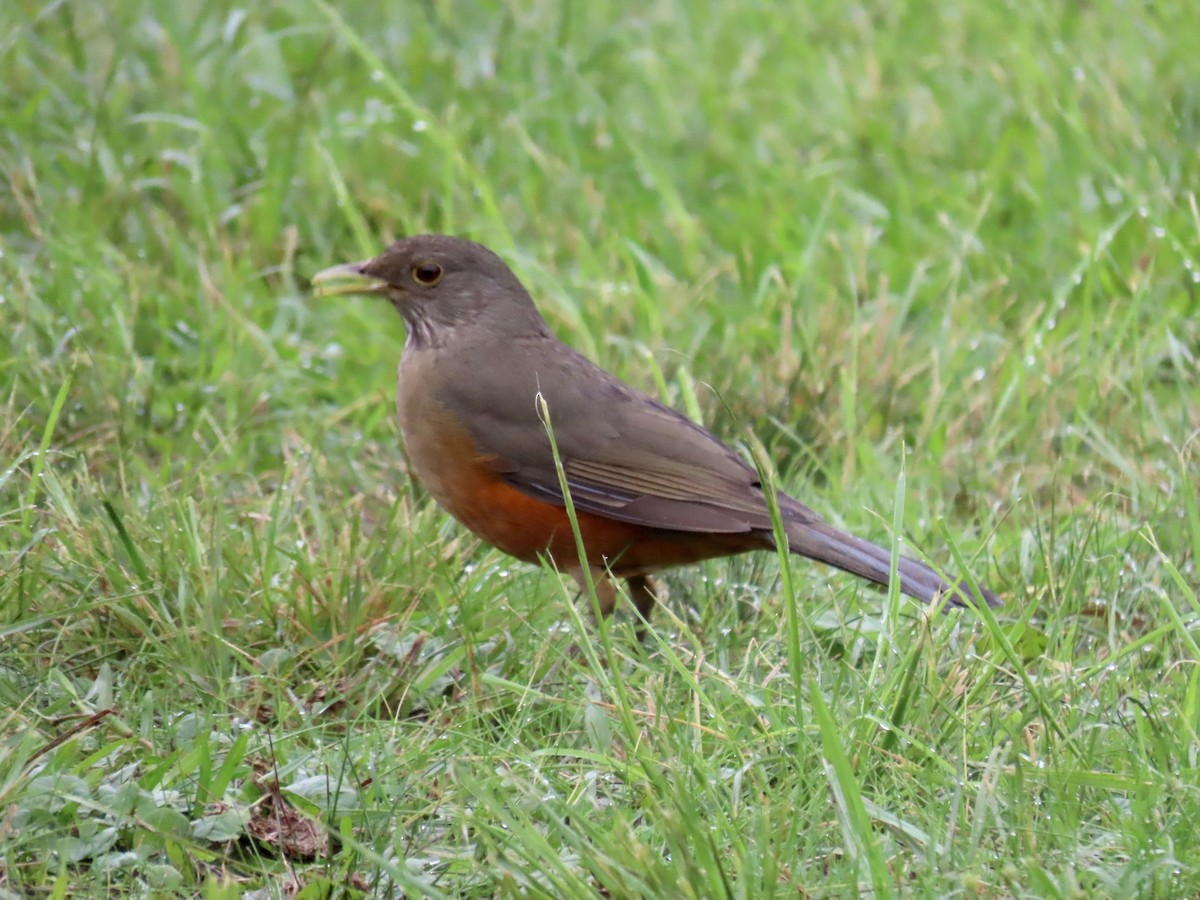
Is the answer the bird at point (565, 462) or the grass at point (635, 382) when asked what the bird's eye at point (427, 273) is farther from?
the grass at point (635, 382)

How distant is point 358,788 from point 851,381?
248 centimetres

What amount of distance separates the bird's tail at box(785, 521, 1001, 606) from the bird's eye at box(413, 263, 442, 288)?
136 centimetres

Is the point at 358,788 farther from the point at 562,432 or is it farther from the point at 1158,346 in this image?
the point at 1158,346

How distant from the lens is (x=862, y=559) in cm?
397

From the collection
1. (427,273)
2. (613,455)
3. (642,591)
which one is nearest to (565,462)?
(613,455)

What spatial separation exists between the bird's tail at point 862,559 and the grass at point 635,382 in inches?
5.9

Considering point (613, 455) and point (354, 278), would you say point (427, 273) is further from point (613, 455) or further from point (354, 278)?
point (613, 455)

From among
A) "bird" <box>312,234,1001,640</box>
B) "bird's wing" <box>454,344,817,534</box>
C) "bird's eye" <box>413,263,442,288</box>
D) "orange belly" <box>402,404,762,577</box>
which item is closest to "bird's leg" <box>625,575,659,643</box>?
"bird" <box>312,234,1001,640</box>

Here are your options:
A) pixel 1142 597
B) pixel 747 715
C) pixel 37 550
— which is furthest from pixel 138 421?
pixel 1142 597

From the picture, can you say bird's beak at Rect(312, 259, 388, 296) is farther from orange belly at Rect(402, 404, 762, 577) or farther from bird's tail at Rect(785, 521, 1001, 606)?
bird's tail at Rect(785, 521, 1001, 606)

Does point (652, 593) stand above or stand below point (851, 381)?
below

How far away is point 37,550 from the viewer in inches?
147

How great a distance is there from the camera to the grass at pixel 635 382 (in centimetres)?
293

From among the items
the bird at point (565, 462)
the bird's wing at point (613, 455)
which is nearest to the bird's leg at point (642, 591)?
the bird at point (565, 462)
